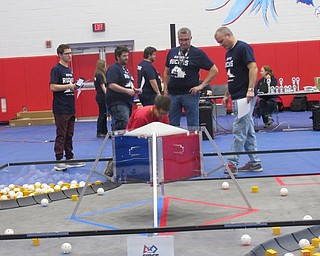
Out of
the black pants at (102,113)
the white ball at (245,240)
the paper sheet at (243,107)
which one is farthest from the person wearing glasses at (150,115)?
the black pants at (102,113)

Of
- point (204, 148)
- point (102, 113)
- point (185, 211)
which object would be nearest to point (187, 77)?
point (204, 148)

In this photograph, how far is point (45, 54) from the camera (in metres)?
17.1

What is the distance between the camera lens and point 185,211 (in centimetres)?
534

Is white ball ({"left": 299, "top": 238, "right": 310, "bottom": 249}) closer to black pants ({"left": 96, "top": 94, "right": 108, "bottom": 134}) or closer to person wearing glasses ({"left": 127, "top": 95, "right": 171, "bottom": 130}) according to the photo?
person wearing glasses ({"left": 127, "top": 95, "right": 171, "bottom": 130})

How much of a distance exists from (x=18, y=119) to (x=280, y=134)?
8170mm

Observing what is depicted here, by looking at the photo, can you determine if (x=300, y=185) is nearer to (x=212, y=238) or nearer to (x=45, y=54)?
(x=212, y=238)

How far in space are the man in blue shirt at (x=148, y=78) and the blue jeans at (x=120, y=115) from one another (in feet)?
4.63

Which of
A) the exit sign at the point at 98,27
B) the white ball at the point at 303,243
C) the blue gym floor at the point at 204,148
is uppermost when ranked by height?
the exit sign at the point at 98,27

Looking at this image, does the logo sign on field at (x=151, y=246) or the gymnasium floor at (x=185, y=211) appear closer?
the logo sign on field at (x=151, y=246)

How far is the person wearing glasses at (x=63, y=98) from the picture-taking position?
768 centimetres

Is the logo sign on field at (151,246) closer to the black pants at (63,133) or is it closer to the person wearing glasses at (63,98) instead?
the person wearing glasses at (63,98)

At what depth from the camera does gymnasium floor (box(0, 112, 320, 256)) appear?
4277 millimetres

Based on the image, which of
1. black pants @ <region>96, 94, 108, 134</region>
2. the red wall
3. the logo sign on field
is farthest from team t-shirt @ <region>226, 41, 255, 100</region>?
the red wall

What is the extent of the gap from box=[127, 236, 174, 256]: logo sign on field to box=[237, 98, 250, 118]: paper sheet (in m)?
3.52
